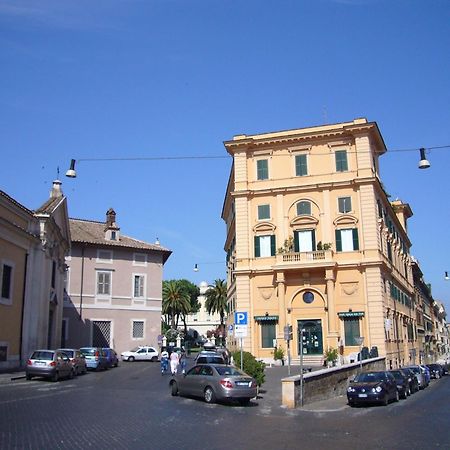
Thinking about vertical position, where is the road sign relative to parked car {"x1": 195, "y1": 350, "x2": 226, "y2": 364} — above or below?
above

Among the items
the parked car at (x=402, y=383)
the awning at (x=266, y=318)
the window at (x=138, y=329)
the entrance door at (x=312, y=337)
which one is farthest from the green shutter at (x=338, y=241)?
the window at (x=138, y=329)

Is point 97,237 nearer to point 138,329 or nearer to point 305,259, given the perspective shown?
point 138,329

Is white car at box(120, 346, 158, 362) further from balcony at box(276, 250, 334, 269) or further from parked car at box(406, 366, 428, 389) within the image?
parked car at box(406, 366, 428, 389)

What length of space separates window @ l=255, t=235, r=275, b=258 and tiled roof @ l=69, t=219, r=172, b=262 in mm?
12117

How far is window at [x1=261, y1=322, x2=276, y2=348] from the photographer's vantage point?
42.9 meters

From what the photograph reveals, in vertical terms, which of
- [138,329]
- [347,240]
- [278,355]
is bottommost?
[278,355]

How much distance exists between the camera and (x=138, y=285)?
52.1 m

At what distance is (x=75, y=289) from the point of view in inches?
1932

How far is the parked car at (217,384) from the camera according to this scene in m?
18.6

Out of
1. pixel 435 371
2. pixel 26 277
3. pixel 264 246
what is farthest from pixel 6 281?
pixel 435 371

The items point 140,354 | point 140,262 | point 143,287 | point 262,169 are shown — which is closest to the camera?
point 262,169

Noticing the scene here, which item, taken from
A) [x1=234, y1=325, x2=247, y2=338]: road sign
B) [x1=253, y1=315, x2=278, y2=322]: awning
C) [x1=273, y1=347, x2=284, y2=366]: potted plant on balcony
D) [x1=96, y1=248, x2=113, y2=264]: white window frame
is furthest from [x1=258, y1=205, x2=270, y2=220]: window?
[x1=234, y1=325, x2=247, y2=338]: road sign

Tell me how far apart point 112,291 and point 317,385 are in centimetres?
3201

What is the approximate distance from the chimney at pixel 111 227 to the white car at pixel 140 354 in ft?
35.8
